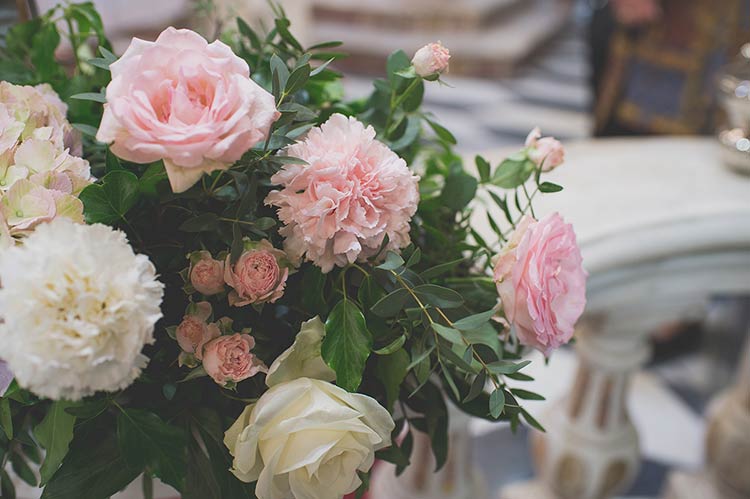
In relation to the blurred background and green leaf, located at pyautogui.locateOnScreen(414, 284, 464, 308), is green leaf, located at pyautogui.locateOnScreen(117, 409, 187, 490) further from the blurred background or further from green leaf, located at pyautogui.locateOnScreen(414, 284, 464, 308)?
the blurred background

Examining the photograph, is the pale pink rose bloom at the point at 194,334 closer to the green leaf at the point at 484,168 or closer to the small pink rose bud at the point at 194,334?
the small pink rose bud at the point at 194,334

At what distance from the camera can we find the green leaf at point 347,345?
0.41 metres

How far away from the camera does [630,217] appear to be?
0.87 metres

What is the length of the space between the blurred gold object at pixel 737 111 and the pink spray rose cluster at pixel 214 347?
0.86 metres

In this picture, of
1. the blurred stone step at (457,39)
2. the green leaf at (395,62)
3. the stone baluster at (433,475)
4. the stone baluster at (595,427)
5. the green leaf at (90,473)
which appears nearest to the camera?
the green leaf at (90,473)

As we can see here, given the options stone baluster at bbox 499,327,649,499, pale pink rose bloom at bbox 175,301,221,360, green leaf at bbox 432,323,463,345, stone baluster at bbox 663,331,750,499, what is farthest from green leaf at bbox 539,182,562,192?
stone baluster at bbox 663,331,750,499

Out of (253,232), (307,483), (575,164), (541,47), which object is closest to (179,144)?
(253,232)

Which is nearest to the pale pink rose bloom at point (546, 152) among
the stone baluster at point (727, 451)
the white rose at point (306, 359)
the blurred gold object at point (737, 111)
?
the white rose at point (306, 359)

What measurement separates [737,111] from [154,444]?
0.93 metres

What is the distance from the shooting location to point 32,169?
411 mm

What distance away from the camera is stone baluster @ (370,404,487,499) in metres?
0.78

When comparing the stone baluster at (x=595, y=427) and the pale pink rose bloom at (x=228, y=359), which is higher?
the pale pink rose bloom at (x=228, y=359)

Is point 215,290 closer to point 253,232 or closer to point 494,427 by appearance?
point 253,232

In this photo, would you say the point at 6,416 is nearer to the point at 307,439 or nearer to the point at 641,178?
the point at 307,439
